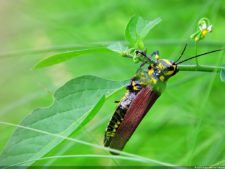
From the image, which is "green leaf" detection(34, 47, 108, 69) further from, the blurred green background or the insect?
the blurred green background

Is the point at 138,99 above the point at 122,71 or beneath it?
beneath

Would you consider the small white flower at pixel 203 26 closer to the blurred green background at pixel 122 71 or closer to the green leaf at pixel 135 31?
the green leaf at pixel 135 31

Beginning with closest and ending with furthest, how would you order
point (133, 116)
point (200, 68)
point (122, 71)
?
point (200, 68) < point (133, 116) < point (122, 71)

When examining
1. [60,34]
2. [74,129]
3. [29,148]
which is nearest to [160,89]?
[74,129]

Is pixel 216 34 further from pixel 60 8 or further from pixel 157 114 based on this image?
pixel 60 8

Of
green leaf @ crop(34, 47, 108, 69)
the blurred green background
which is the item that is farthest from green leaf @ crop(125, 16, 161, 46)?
the blurred green background

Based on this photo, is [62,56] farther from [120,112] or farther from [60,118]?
[120,112]

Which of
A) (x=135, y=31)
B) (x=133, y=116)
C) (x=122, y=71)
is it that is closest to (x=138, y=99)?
(x=133, y=116)

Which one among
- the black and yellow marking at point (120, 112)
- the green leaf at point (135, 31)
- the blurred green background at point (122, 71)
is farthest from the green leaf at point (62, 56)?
the blurred green background at point (122, 71)
